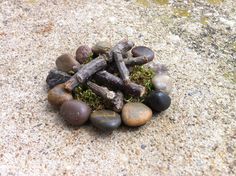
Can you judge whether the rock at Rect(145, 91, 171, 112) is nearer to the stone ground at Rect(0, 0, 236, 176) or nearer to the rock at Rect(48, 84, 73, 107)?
the stone ground at Rect(0, 0, 236, 176)

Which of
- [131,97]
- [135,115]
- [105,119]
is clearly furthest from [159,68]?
[105,119]

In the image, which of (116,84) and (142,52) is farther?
(142,52)

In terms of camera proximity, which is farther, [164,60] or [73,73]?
[164,60]

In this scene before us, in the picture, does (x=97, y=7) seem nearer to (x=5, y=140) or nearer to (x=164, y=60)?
(x=164, y=60)


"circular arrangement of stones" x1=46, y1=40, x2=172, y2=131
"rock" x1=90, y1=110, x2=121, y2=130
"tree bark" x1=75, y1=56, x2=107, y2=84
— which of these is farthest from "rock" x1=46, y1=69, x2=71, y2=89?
"rock" x1=90, y1=110, x2=121, y2=130

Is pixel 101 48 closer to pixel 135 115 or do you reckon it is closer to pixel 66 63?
pixel 66 63

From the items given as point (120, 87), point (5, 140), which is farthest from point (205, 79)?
point (5, 140)

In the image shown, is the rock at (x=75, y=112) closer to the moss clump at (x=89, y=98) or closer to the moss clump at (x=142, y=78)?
the moss clump at (x=89, y=98)
